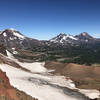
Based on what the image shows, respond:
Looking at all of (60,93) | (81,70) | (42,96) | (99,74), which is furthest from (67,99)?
(81,70)

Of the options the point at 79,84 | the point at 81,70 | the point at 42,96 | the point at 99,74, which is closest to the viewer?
the point at 42,96

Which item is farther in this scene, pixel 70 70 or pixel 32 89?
pixel 70 70

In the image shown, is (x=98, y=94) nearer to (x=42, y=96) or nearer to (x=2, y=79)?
(x=42, y=96)

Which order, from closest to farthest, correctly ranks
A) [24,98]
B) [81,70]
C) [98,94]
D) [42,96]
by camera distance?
1. [24,98]
2. [42,96]
3. [98,94]
4. [81,70]

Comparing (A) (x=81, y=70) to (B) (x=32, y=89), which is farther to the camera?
(A) (x=81, y=70)

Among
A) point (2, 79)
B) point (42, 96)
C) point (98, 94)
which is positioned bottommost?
point (98, 94)

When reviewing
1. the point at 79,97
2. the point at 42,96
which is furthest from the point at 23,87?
the point at 79,97

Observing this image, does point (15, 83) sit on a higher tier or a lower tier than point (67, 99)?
higher

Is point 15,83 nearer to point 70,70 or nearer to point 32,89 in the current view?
point 32,89

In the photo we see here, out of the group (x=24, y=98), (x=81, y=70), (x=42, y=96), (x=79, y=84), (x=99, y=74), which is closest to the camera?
(x=24, y=98)
